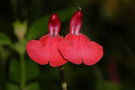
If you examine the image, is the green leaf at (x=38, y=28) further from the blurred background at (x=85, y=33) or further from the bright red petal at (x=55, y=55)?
the bright red petal at (x=55, y=55)

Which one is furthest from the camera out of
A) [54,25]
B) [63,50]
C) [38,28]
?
[38,28]

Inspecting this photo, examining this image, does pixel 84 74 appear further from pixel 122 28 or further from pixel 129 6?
pixel 129 6

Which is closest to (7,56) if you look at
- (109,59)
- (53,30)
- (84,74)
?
(84,74)

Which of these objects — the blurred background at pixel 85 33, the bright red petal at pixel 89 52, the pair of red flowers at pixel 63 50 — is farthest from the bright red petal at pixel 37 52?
the blurred background at pixel 85 33

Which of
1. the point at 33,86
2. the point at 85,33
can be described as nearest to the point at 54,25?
the point at 33,86

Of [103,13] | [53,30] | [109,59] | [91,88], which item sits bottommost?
[91,88]

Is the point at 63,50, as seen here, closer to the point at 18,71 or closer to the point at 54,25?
the point at 54,25
